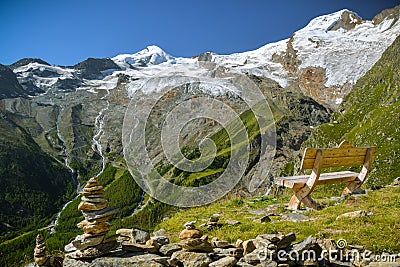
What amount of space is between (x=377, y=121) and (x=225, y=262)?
277 feet

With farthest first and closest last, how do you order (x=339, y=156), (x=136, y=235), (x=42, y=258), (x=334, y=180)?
(x=334, y=180) → (x=339, y=156) → (x=136, y=235) → (x=42, y=258)

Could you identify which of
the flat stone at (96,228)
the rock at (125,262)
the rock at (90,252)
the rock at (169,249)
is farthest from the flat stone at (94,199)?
the rock at (169,249)

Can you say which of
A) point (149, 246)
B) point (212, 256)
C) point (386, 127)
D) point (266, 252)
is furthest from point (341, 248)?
point (386, 127)

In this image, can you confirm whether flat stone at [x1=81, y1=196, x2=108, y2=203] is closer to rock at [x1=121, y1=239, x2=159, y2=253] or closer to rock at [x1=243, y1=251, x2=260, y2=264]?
rock at [x1=121, y1=239, x2=159, y2=253]

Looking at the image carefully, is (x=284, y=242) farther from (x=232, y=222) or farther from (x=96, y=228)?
(x=232, y=222)

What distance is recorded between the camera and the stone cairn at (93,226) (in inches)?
254

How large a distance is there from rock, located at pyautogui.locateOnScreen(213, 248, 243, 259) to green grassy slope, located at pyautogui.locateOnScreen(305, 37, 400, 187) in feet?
121

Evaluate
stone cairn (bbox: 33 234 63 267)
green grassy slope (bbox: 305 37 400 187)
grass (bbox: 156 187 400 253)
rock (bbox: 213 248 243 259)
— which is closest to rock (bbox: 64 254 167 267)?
stone cairn (bbox: 33 234 63 267)

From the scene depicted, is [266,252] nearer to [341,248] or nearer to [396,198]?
[341,248]

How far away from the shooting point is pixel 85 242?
6465 millimetres

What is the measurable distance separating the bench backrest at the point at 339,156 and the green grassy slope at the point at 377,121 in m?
28.1

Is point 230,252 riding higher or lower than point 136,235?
lower

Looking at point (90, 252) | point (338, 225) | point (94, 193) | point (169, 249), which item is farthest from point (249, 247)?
point (338, 225)

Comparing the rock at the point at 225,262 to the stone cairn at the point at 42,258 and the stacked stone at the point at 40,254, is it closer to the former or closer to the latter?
the stone cairn at the point at 42,258
